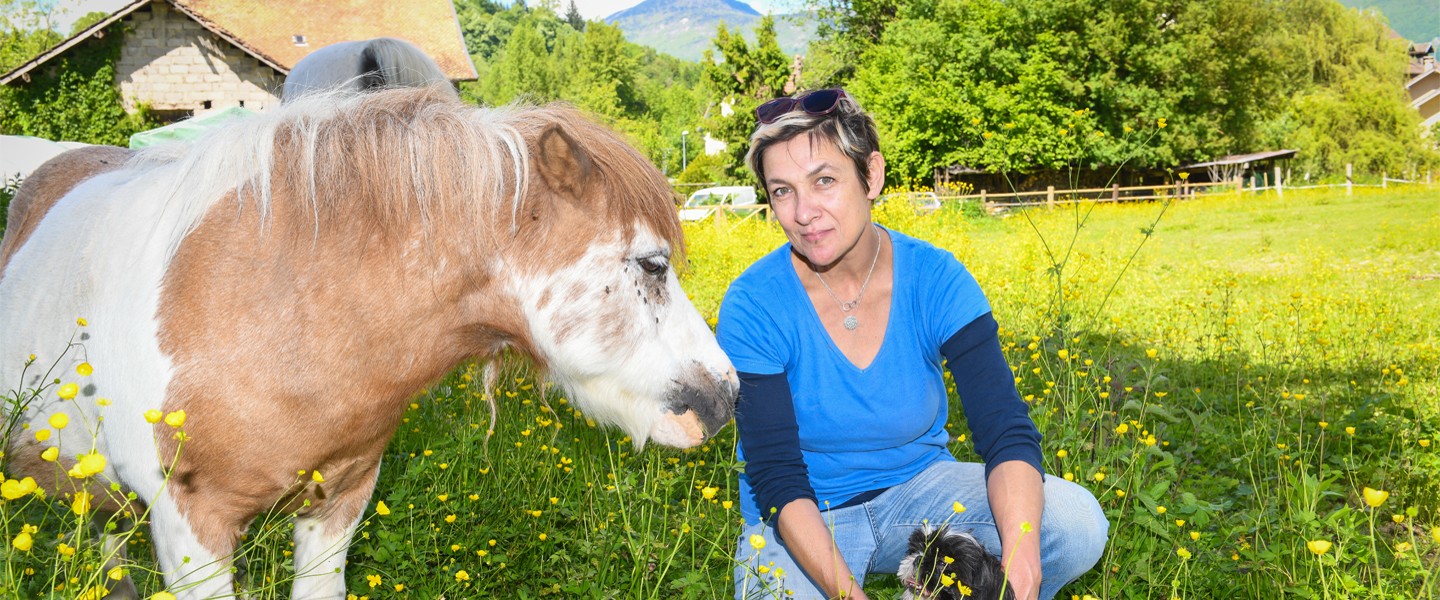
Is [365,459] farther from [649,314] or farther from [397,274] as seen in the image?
[649,314]

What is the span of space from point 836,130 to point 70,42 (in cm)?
2452

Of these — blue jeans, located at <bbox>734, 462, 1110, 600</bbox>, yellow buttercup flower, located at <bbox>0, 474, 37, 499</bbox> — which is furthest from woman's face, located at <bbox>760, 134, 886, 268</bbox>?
yellow buttercup flower, located at <bbox>0, 474, 37, 499</bbox>

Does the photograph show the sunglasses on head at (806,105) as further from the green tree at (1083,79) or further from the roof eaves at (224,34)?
the green tree at (1083,79)

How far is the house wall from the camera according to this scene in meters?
21.5

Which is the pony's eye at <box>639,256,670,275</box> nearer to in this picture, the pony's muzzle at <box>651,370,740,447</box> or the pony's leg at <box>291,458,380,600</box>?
the pony's muzzle at <box>651,370,740,447</box>

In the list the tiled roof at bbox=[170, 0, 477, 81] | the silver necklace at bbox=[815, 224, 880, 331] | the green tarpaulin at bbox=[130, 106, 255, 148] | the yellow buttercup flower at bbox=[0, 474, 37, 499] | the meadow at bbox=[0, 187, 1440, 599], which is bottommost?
the meadow at bbox=[0, 187, 1440, 599]

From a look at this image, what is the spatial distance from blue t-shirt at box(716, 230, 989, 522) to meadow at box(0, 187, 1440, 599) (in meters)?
0.25

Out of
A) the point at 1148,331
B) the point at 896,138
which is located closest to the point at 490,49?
the point at 896,138

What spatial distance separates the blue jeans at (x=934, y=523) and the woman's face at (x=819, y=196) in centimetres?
69

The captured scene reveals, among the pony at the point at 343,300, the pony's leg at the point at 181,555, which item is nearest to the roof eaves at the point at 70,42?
the pony at the point at 343,300

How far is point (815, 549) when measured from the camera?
7.02 ft

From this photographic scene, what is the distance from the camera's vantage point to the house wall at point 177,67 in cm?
2148

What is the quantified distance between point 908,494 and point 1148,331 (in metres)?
5.11

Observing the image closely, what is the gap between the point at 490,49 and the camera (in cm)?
11625
